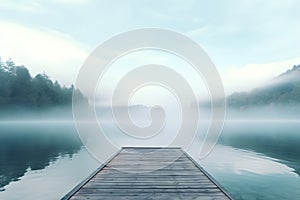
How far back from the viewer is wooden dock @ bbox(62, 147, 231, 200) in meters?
6.00

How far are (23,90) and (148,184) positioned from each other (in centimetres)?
9034

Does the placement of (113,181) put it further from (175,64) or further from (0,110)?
(0,110)

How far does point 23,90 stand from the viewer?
8488cm

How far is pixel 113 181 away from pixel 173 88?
16.6 m

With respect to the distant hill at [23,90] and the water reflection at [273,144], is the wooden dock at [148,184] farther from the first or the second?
the distant hill at [23,90]

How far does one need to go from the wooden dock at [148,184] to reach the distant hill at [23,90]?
8664cm

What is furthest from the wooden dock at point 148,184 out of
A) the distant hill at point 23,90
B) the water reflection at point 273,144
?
the distant hill at point 23,90

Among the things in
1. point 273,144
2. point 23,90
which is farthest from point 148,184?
point 23,90

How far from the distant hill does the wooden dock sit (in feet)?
284

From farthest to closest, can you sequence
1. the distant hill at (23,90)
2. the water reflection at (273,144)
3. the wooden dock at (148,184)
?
1. the distant hill at (23,90)
2. the water reflection at (273,144)
3. the wooden dock at (148,184)

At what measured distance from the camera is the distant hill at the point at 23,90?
81938 mm

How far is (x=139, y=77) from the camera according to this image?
2189cm

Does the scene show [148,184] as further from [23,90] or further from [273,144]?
[23,90]

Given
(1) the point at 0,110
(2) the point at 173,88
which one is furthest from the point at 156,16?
(1) the point at 0,110
